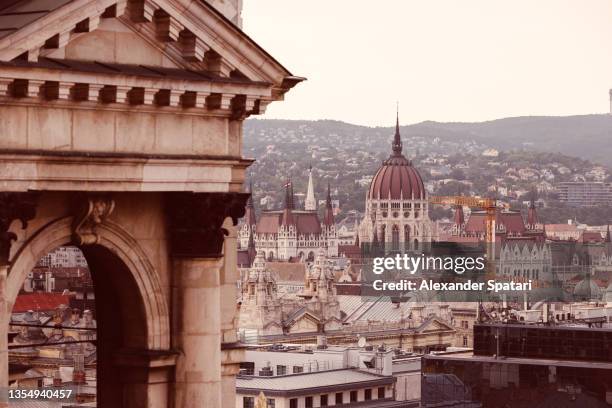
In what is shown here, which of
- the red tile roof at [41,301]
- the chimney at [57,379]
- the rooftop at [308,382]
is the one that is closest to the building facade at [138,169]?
the chimney at [57,379]

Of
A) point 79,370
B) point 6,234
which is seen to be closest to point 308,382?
point 79,370

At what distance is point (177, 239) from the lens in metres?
21.1

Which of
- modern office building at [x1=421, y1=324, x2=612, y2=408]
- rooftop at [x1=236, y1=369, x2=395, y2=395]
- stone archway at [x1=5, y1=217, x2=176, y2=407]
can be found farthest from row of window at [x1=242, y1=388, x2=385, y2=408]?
stone archway at [x1=5, y1=217, x2=176, y2=407]

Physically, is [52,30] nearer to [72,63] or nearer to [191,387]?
[72,63]

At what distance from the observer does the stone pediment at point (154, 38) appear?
19547mm

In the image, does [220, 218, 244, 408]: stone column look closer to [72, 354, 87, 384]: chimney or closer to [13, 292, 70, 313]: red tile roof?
[72, 354, 87, 384]: chimney

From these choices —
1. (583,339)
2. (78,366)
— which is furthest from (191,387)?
(583,339)

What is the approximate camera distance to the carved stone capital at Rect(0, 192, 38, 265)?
755 inches

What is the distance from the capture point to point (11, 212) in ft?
63.2

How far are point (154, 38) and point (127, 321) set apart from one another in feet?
8.18

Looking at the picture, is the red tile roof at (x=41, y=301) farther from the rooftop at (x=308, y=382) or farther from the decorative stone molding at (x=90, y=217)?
the decorative stone molding at (x=90, y=217)

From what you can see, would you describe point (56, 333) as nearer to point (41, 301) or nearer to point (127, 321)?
point (41, 301)

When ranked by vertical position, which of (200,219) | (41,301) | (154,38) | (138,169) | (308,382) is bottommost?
(308,382)

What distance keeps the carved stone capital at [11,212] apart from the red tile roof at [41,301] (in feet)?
329
